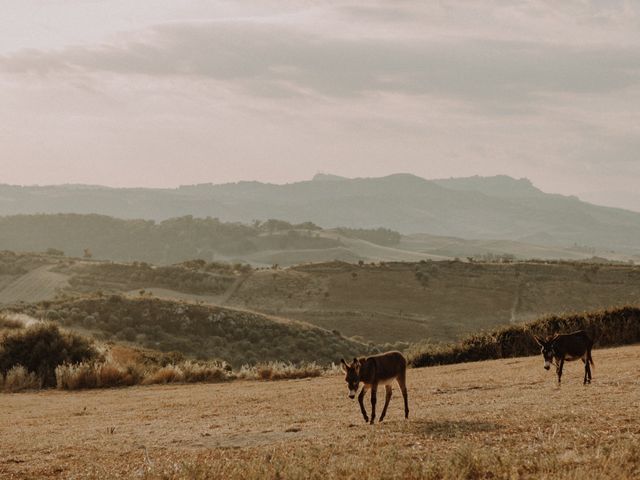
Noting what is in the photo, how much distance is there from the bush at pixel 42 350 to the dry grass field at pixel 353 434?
908cm

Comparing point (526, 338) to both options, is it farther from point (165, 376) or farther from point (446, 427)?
point (446, 427)

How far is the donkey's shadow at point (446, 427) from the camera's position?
1143 centimetres

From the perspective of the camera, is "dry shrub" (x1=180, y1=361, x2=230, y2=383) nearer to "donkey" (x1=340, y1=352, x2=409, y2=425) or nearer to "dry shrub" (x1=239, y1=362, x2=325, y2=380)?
"dry shrub" (x1=239, y1=362, x2=325, y2=380)

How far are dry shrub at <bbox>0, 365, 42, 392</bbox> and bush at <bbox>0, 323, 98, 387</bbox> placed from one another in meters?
0.95

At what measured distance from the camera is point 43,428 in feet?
52.4

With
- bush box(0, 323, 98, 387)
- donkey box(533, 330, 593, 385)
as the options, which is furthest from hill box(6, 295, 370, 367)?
donkey box(533, 330, 593, 385)

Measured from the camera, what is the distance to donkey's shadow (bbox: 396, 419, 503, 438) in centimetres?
1143

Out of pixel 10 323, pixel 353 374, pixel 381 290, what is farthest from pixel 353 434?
pixel 381 290

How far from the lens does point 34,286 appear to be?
10325 centimetres

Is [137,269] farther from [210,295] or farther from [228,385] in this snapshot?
[228,385]

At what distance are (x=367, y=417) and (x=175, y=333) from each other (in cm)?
4779

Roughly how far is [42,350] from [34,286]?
78.3 meters

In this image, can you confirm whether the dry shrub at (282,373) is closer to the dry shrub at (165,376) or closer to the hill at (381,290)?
the dry shrub at (165,376)

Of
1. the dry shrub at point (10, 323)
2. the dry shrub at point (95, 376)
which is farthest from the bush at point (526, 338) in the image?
the dry shrub at point (10, 323)
